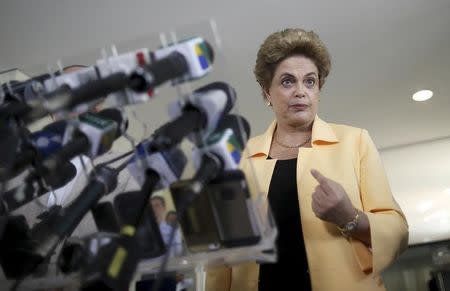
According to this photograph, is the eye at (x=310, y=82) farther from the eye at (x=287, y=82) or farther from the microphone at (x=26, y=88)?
the microphone at (x=26, y=88)

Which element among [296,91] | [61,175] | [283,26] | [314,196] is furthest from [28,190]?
[283,26]

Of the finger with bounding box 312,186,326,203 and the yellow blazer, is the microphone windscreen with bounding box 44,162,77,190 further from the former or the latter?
the finger with bounding box 312,186,326,203

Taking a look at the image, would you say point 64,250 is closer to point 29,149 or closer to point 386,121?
point 29,149

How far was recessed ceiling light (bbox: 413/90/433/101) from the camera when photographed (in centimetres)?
315

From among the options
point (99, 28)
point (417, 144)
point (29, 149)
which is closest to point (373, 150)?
point (29, 149)

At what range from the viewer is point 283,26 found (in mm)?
2188

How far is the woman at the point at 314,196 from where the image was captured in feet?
2.33

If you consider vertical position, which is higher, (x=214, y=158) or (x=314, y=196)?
(x=214, y=158)

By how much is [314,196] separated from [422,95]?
2851mm

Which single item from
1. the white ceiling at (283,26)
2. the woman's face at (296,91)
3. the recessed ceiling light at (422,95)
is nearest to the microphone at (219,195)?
the woman's face at (296,91)

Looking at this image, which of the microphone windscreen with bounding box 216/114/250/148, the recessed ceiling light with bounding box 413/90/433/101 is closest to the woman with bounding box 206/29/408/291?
the microphone windscreen with bounding box 216/114/250/148

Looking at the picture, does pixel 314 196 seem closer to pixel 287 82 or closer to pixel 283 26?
pixel 287 82

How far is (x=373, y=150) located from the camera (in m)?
→ 0.84

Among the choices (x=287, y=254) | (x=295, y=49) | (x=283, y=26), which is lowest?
(x=287, y=254)
